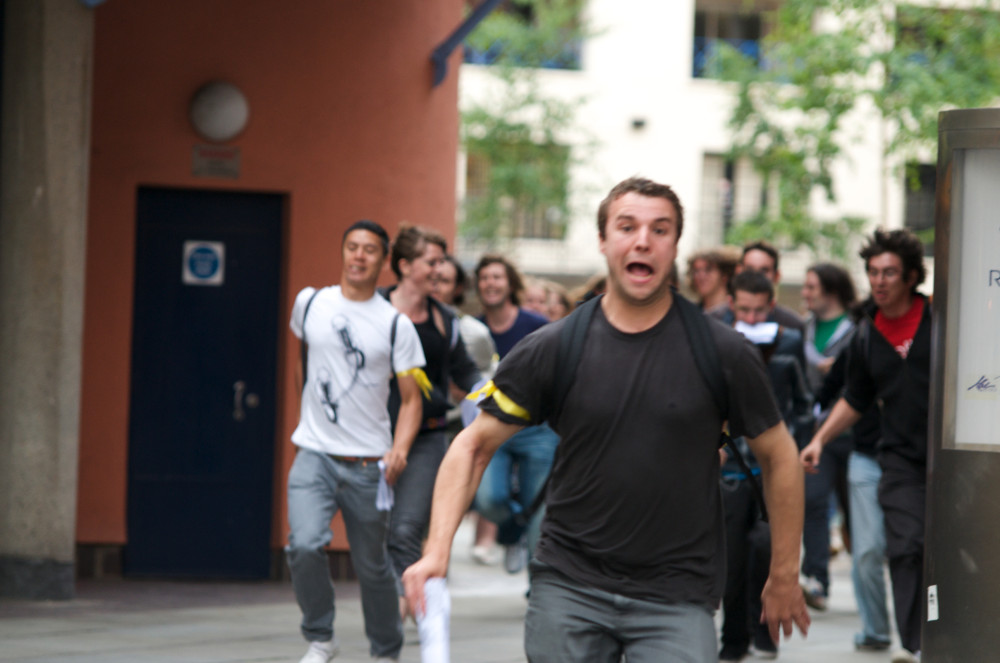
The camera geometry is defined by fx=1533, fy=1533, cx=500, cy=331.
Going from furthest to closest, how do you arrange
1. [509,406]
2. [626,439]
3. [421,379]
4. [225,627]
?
[225,627], [421,379], [509,406], [626,439]

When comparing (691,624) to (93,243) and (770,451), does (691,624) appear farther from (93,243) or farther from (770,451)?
(93,243)

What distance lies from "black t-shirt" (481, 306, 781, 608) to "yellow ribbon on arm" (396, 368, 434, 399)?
10.4 feet

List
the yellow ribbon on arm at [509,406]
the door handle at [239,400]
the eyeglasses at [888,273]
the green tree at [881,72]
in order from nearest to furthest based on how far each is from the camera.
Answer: the yellow ribbon on arm at [509,406] → the eyeglasses at [888,273] → the door handle at [239,400] → the green tree at [881,72]

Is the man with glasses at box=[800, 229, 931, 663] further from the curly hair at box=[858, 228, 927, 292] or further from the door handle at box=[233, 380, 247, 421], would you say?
the door handle at box=[233, 380, 247, 421]

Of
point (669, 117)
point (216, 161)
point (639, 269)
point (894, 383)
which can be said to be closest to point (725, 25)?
point (669, 117)

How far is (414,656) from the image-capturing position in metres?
7.53

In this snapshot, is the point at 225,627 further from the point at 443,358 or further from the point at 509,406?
the point at 509,406

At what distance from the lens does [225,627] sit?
8281mm

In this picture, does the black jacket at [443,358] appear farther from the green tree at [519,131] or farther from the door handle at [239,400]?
the green tree at [519,131]

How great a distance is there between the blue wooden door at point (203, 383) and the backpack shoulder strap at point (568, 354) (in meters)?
6.70

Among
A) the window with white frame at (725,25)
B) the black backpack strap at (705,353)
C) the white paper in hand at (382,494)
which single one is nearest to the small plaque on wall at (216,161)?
the white paper in hand at (382,494)

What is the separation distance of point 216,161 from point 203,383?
1500 mm

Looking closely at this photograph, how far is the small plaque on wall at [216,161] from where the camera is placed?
33.4 feet

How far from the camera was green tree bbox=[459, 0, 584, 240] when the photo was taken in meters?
28.7
